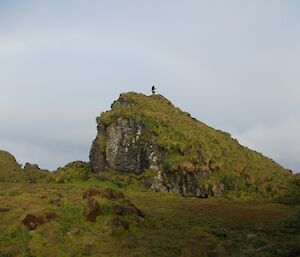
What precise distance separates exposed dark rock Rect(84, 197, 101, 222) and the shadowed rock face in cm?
4127

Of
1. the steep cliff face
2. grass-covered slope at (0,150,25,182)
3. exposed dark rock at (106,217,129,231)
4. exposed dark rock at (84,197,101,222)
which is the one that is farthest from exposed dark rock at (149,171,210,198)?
exposed dark rock at (106,217,129,231)

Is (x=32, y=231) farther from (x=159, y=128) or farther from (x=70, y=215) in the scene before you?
(x=159, y=128)

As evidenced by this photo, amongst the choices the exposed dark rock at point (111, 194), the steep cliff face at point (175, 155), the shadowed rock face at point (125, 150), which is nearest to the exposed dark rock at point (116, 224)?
the exposed dark rock at point (111, 194)

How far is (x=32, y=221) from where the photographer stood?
33.7 meters

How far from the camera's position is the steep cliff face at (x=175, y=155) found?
245 ft

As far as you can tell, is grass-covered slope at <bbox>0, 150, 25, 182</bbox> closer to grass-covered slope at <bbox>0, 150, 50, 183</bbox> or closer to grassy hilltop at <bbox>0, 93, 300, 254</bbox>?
grass-covered slope at <bbox>0, 150, 50, 183</bbox>

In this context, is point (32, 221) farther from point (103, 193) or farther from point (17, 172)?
point (17, 172)

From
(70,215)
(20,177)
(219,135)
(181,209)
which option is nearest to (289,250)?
(70,215)

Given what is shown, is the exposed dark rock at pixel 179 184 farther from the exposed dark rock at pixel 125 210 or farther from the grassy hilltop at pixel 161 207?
the exposed dark rock at pixel 125 210

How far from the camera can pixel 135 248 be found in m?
29.4

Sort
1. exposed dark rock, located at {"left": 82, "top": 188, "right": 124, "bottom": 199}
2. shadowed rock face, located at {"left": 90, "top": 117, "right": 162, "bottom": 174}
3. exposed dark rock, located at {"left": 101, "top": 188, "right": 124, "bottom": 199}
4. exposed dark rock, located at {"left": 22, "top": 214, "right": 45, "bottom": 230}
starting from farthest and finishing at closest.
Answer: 1. shadowed rock face, located at {"left": 90, "top": 117, "right": 162, "bottom": 174}
2. exposed dark rock, located at {"left": 101, "top": 188, "right": 124, "bottom": 199}
3. exposed dark rock, located at {"left": 82, "top": 188, "right": 124, "bottom": 199}
4. exposed dark rock, located at {"left": 22, "top": 214, "right": 45, "bottom": 230}

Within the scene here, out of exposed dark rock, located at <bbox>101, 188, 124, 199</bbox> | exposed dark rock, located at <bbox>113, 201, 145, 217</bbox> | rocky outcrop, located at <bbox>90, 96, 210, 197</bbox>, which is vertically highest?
rocky outcrop, located at <bbox>90, 96, 210, 197</bbox>

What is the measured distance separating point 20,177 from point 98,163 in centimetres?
1930

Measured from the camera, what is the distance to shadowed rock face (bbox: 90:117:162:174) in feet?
258
